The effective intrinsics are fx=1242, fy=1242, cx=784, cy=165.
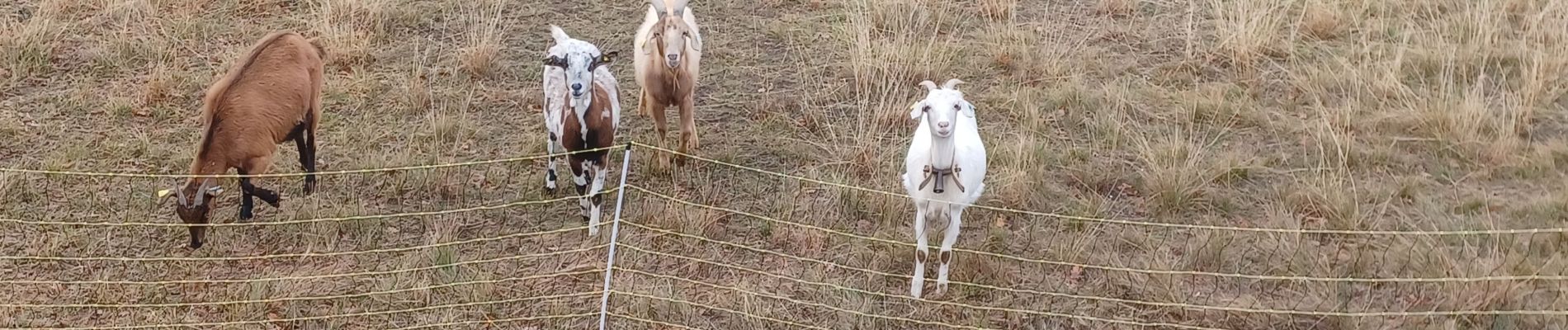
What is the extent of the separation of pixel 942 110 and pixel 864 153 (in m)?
1.71

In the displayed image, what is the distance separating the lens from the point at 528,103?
6.65 meters

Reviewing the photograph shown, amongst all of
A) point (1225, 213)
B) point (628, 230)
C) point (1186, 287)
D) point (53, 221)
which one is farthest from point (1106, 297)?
point (53, 221)

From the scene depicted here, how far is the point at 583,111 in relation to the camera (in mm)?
4926

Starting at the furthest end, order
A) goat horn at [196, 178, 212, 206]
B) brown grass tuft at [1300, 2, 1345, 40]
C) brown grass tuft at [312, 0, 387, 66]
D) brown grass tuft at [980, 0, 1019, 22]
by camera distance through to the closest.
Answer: brown grass tuft at [980, 0, 1019, 22]
brown grass tuft at [1300, 2, 1345, 40]
brown grass tuft at [312, 0, 387, 66]
goat horn at [196, 178, 212, 206]

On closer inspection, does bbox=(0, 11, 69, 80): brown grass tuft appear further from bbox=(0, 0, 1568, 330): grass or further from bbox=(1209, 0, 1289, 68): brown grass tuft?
bbox=(1209, 0, 1289, 68): brown grass tuft

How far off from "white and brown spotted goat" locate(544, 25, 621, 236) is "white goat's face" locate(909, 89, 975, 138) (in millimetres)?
1399

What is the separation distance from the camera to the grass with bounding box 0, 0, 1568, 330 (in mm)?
4719

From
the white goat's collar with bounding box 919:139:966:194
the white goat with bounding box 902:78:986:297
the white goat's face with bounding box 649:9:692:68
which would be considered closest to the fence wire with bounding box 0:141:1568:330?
the white goat with bounding box 902:78:986:297

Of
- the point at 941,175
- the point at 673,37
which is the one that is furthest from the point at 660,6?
the point at 941,175

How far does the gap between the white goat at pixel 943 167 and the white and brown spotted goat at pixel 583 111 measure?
4.09ft

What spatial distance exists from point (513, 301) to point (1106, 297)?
2.25 metres

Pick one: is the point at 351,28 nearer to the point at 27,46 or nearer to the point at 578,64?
the point at 27,46

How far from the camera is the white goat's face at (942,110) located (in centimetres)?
407

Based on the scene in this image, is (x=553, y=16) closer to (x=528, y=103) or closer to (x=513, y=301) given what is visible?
(x=528, y=103)
